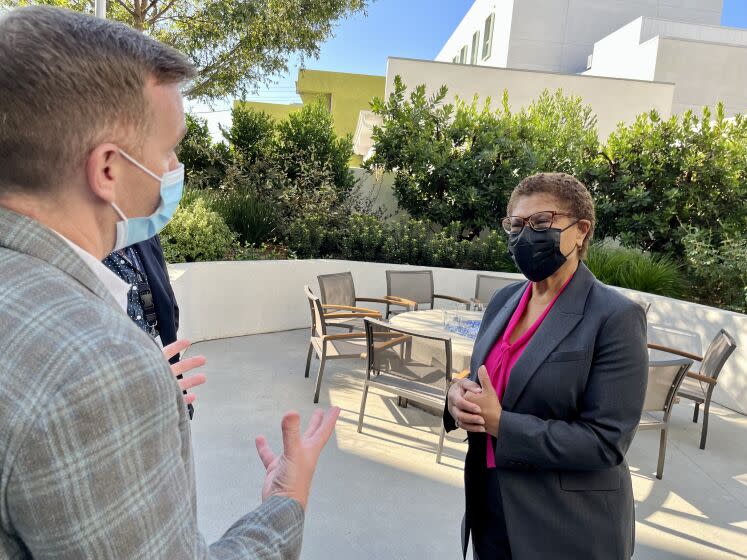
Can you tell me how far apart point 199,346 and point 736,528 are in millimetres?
5691

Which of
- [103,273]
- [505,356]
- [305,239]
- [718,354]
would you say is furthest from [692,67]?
[103,273]

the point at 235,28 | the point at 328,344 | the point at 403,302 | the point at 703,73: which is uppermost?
the point at 703,73

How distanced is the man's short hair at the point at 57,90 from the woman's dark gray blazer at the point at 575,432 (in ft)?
4.52

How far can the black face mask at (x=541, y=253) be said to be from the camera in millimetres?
1877

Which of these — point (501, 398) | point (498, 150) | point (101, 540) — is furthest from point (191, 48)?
point (101, 540)

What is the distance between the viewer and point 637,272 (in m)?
7.68

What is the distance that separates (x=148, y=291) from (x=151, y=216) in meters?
1.56

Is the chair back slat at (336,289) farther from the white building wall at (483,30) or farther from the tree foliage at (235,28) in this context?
Answer: the white building wall at (483,30)

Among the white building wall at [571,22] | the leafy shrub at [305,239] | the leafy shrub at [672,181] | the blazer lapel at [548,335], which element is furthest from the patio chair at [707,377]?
the white building wall at [571,22]

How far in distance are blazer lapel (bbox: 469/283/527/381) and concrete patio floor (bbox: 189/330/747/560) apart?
60.6 inches

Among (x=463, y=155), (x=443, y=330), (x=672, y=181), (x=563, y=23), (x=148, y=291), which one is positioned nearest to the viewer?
(x=148, y=291)

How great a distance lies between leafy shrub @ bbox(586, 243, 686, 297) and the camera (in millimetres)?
7598

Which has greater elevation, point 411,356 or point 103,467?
point 103,467

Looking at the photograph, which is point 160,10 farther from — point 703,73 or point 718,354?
point 703,73
